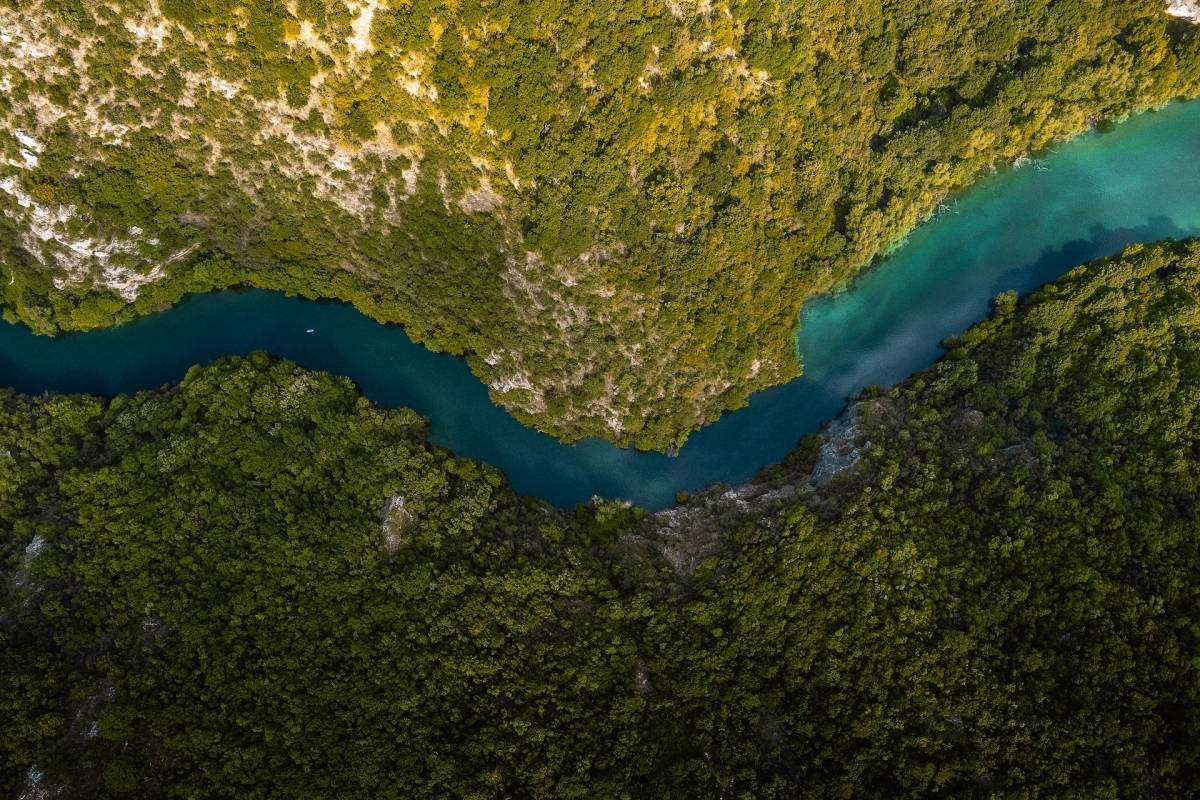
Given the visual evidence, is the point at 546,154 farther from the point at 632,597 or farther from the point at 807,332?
the point at 632,597

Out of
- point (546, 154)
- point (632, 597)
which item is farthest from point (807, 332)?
point (632, 597)

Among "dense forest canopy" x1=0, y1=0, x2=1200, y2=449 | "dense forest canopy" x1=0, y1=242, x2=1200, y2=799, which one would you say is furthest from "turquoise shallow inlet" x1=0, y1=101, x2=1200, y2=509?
"dense forest canopy" x1=0, y1=242, x2=1200, y2=799

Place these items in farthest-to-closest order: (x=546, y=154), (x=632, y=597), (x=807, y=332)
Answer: (x=807, y=332) < (x=546, y=154) < (x=632, y=597)

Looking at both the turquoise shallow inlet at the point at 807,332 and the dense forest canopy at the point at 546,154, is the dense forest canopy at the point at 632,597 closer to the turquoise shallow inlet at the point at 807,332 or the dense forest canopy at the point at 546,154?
the turquoise shallow inlet at the point at 807,332

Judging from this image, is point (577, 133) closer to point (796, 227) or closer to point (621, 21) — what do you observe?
point (621, 21)

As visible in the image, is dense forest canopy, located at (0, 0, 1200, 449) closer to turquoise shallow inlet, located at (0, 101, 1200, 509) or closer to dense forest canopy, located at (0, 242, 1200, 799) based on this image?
turquoise shallow inlet, located at (0, 101, 1200, 509)
